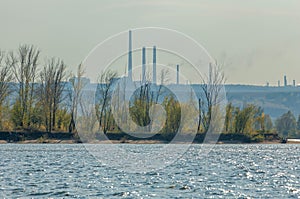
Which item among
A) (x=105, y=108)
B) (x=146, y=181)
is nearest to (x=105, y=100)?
(x=105, y=108)

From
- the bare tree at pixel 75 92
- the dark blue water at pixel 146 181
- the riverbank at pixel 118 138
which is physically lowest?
the dark blue water at pixel 146 181

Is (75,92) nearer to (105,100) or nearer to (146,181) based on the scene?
(105,100)

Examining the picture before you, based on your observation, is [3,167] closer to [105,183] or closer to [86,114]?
[105,183]

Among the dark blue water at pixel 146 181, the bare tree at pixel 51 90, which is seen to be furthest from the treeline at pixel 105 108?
the dark blue water at pixel 146 181

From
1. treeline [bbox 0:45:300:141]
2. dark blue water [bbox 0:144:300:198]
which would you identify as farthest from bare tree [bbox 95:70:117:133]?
dark blue water [bbox 0:144:300:198]

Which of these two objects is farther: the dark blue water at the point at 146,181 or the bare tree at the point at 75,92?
the bare tree at the point at 75,92

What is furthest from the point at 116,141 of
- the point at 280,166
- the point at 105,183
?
the point at 105,183

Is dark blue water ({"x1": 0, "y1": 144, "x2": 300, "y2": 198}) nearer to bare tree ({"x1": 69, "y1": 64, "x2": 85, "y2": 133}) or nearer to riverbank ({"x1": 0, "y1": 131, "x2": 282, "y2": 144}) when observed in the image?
riverbank ({"x1": 0, "y1": 131, "x2": 282, "y2": 144})

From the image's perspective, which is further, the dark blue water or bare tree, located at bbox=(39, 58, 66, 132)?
bare tree, located at bbox=(39, 58, 66, 132)

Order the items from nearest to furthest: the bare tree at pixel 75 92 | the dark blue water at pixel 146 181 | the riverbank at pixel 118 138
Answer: the dark blue water at pixel 146 181
the riverbank at pixel 118 138
the bare tree at pixel 75 92

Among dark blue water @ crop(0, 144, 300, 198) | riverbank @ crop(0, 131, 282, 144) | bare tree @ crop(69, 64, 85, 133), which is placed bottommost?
dark blue water @ crop(0, 144, 300, 198)

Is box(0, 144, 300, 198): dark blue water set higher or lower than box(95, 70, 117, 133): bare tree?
lower

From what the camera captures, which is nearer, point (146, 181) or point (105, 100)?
point (146, 181)

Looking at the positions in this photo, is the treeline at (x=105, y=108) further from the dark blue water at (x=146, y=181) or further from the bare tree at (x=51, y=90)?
the dark blue water at (x=146, y=181)
